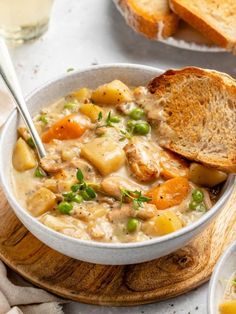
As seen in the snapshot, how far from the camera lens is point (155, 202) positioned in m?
3.70

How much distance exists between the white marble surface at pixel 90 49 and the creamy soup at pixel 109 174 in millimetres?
1197

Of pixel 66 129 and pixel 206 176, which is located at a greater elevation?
pixel 66 129

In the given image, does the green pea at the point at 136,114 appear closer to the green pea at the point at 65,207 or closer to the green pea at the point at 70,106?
the green pea at the point at 70,106

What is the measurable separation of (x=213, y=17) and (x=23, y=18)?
1437 mm

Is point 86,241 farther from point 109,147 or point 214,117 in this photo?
point 214,117

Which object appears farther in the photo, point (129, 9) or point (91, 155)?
point (129, 9)

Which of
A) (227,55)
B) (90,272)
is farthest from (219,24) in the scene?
(90,272)

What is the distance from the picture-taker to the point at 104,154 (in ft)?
12.6

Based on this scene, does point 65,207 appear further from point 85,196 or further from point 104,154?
point 104,154

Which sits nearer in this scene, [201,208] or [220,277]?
[220,277]

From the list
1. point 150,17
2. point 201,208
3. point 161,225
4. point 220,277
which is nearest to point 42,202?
point 161,225

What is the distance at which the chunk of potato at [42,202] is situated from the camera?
3.68m

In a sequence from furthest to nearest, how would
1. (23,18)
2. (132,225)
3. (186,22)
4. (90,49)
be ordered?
(90,49) → (186,22) → (23,18) → (132,225)

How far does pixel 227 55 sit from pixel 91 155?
2033 mm
